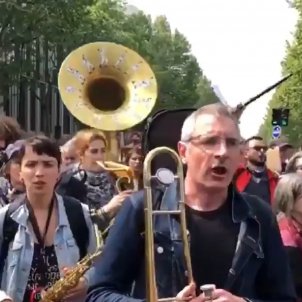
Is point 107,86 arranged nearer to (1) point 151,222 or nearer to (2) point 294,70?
(1) point 151,222

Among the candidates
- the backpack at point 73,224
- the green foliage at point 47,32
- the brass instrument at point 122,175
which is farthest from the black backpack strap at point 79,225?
the green foliage at point 47,32

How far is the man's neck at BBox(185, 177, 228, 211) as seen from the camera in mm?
3724

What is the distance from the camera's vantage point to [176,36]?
90438mm

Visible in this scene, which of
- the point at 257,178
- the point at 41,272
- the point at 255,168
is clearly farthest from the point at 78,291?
the point at 255,168

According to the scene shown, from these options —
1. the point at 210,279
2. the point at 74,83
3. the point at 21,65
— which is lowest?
the point at 210,279

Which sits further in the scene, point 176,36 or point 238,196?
point 176,36

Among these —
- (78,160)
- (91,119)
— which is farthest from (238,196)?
(91,119)

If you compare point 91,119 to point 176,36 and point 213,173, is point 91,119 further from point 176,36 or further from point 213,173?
point 176,36

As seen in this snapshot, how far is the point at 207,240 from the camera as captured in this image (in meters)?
3.67

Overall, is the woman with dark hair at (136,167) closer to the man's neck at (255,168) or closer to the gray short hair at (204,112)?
the man's neck at (255,168)

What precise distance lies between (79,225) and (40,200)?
24cm

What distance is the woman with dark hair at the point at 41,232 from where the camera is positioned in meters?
4.90

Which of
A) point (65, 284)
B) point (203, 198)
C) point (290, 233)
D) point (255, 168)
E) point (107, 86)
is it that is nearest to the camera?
point (203, 198)

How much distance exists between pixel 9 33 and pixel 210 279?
104 ft
